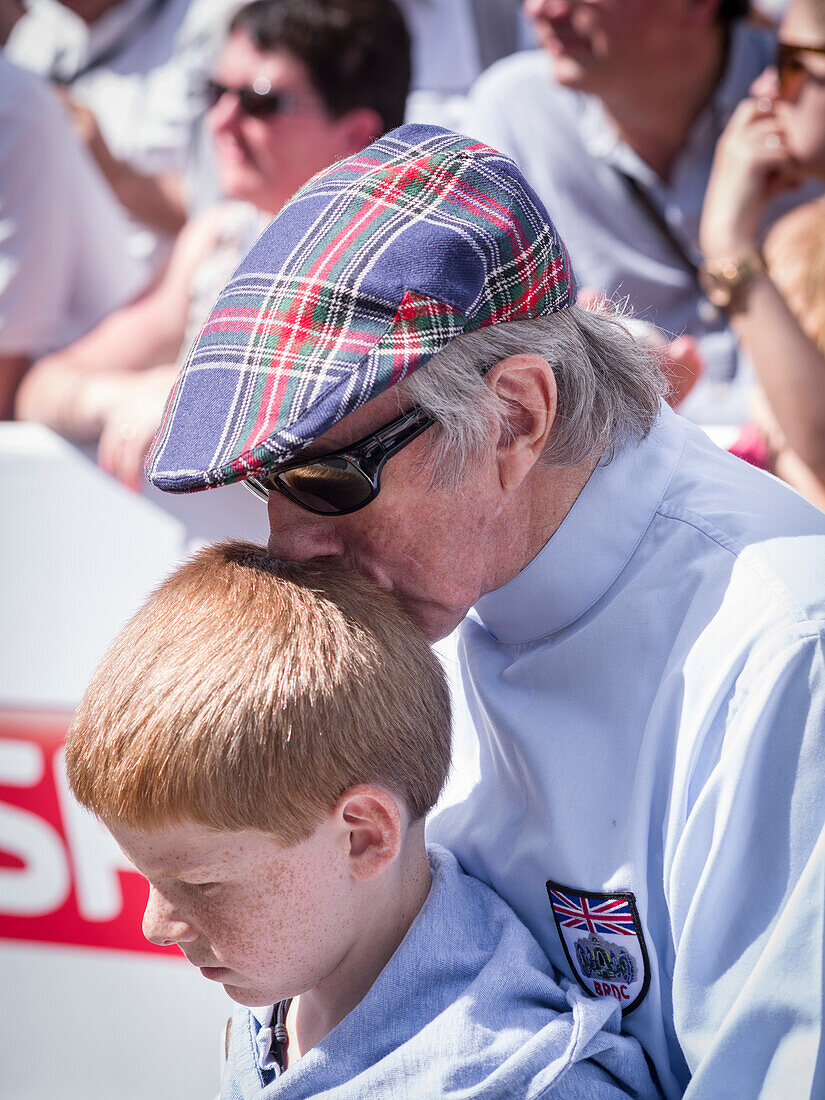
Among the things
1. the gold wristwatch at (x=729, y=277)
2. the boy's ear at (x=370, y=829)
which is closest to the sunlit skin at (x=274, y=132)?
the gold wristwatch at (x=729, y=277)

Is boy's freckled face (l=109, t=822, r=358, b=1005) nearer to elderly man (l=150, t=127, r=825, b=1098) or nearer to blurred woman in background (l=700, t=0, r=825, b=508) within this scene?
elderly man (l=150, t=127, r=825, b=1098)

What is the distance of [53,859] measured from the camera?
2711 millimetres

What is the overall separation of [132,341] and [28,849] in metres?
1.77

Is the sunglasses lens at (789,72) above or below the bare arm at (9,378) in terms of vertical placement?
above

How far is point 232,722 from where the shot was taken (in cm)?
113

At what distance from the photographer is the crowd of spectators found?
255cm

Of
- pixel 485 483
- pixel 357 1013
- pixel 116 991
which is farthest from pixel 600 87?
pixel 116 991

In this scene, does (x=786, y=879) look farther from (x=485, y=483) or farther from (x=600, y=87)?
(x=600, y=87)

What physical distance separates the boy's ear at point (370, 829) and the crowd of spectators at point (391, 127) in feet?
3.06

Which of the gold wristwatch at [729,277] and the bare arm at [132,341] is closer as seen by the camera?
the gold wristwatch at [729,277]

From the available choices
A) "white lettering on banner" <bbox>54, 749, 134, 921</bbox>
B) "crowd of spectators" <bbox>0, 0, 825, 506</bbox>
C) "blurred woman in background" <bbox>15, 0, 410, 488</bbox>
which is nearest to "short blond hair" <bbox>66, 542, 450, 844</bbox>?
"crowd of spectators" <bbox>0, 0, 825, 506</bbox>

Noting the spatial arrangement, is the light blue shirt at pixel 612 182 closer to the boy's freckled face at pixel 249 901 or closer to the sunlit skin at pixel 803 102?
the sunlit skin at pixel 803 102

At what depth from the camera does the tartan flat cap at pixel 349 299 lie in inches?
43.2

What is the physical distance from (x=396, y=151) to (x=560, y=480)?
19.4 inches
